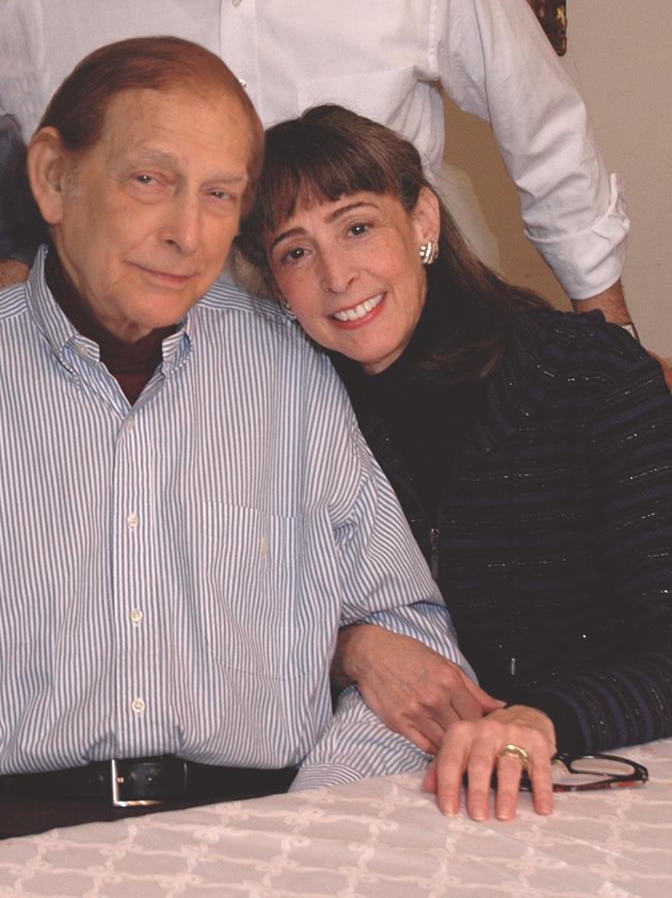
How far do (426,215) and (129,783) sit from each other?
35.7 inches

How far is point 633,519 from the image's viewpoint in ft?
6.29

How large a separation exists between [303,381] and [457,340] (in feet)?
0.75

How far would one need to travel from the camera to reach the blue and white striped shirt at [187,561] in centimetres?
179

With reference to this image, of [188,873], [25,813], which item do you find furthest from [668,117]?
[188,873]

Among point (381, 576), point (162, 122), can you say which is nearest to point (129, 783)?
point (381, 576)

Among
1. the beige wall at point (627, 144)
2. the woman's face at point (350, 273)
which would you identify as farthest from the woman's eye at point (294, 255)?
the beige wall at point (627, 144)

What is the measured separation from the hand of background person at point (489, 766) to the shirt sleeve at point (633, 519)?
0.54 ft

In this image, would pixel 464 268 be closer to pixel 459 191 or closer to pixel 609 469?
pixel 609 469

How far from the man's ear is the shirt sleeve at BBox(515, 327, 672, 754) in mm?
749

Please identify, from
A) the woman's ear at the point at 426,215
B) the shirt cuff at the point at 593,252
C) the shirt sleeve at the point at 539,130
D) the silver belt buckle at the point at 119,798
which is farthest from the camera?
the shirt cuff at the point at 593,252

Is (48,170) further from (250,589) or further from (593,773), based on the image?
(593,773)

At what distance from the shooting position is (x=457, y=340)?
2.09m

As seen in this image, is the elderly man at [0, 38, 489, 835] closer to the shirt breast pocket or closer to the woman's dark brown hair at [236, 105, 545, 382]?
the shirt breast pocket

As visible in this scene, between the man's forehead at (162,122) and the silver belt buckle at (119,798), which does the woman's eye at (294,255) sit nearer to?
the man's forehead at (162,122)
